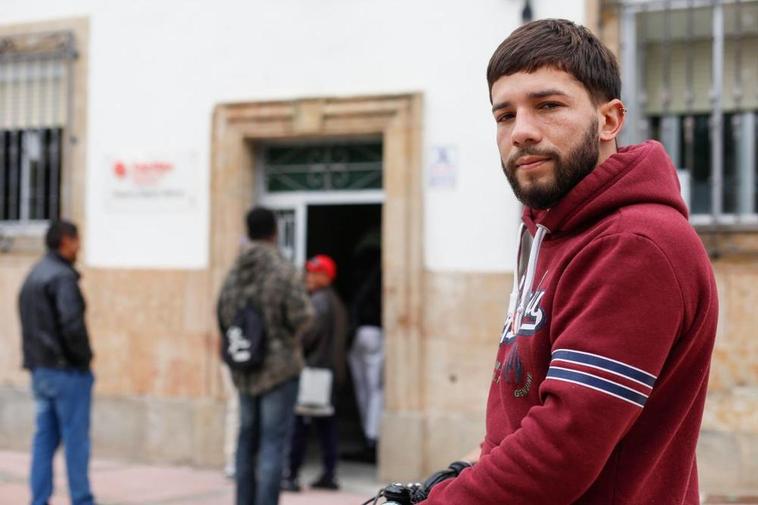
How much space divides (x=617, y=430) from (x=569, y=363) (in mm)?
126

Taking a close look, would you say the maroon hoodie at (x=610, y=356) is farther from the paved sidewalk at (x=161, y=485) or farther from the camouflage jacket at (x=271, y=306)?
the paved sidewalk at (x=161, y=485)

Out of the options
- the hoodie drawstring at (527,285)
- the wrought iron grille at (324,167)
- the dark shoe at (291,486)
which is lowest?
Answer: the dark shoe at (291,486)

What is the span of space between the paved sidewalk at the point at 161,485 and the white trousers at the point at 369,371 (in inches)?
18.5

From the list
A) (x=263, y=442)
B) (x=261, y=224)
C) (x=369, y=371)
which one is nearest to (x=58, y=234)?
(x=261, y=224)

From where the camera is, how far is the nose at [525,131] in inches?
74.1

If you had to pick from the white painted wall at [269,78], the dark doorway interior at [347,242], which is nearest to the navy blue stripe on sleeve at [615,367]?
the white painted wall at [269,78]

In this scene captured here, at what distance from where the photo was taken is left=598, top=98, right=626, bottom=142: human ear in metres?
1.93

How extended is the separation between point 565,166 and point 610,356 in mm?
380

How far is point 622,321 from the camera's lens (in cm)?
168

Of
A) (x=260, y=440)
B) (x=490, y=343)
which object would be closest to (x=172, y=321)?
(x=490, y=343)

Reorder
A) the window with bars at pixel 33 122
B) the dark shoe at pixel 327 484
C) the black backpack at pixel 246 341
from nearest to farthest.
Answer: the black backpack at pixel 246 341 → the dark shoe at pixel 327 484 → the window with bars at pixel 33 122

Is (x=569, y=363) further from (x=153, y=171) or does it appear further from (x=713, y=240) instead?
(x=153, y=171)

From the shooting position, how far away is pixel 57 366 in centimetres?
655

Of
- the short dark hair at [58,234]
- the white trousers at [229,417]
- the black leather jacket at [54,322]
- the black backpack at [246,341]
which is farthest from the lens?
the white trousers at [229,417]
